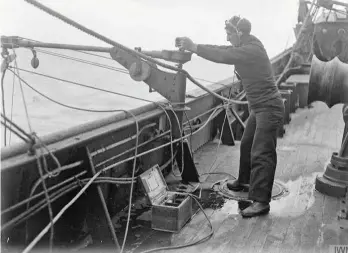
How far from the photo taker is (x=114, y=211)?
3.82 metres

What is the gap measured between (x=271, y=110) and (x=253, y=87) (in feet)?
0.87

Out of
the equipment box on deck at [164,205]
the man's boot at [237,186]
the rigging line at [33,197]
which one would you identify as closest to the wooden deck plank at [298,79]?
the man's boot at [237,186]

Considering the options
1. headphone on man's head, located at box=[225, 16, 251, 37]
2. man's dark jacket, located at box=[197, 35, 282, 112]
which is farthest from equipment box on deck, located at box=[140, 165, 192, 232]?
headphone on man's head, located at box=[225, 16, 251, 37]

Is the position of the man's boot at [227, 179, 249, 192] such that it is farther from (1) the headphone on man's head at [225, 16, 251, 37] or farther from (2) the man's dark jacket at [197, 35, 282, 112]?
(1) the headphone on man's head at [225, 16, 251, 37]

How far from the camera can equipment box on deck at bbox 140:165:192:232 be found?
349 centimetres

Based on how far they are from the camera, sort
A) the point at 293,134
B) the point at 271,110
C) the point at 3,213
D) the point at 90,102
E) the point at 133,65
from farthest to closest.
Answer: the point at 90,102 → the point at 293,134 → the point at 133,65 → the point at 271,110 → the point at 3,213

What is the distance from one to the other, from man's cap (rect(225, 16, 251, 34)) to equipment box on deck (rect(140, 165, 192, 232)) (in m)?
1.49

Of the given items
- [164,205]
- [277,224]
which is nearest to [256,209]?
[277,224]

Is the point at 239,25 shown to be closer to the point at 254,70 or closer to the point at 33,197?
the point at 254,70

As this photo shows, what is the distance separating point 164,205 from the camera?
362 centimetres

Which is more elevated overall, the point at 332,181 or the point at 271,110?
the point at 271,110

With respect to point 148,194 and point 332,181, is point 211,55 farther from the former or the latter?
point 332,181

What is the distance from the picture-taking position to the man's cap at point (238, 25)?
383cm

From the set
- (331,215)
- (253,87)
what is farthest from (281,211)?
(253,87)
